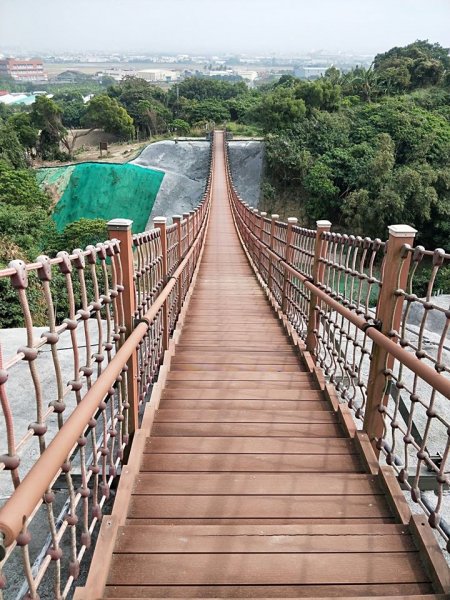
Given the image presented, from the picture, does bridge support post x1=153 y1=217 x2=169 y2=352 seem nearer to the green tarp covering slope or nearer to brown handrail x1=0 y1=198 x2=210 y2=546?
brown handrail x1=0 y1=198 x2=210 y2=546

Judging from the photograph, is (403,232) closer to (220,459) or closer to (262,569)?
(220,459)

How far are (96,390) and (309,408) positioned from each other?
1733 mm

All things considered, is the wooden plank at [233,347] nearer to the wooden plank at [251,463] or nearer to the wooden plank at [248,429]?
the wooden plank at [248,429]

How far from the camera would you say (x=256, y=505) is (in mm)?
1921

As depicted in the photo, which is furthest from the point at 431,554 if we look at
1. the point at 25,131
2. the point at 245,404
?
the point at 25,131

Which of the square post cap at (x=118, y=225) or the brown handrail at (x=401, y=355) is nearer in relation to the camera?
the brown handrail at (x=401, y=355)

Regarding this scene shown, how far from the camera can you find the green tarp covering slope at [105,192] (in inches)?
1173

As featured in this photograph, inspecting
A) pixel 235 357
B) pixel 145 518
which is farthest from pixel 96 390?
pixel 235 357

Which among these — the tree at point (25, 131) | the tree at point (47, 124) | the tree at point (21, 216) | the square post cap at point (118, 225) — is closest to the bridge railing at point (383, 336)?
the square post cap at point (118, 225)

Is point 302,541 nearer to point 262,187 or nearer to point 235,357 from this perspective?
point 235,357

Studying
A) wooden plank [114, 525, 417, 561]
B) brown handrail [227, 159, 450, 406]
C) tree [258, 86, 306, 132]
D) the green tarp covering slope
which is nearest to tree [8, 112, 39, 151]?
the green tarp covering slope

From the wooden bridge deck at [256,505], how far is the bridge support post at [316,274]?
44cm

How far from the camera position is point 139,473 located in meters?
2.10

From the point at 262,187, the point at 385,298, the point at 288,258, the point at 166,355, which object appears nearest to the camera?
the point at 385,298
